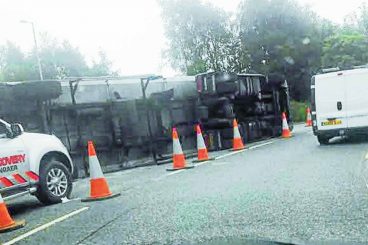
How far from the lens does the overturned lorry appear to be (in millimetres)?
12227

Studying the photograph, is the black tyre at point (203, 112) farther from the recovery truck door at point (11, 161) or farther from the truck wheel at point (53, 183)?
the recovery truck door at point (11, 161)

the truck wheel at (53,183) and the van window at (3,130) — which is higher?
the van window at (3,130)

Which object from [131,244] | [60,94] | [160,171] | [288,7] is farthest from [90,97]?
[288,7]

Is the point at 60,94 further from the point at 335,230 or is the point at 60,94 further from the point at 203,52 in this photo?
the point at 203,52

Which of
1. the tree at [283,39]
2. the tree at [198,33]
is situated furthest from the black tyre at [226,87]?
the tree at [198,33]

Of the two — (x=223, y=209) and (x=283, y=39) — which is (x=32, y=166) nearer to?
(x=223, y=209)

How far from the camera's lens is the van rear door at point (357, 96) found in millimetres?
14742

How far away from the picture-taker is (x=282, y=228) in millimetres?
5582

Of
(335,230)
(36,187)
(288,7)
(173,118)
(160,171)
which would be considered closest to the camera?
(335,230)

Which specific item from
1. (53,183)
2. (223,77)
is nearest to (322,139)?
(223,77)

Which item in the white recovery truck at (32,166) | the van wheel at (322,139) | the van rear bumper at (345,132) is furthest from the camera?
the van wheel at (322,139)

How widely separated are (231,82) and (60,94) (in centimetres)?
614

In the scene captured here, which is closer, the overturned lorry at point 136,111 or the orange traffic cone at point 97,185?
the orange traffic cone at point 97,185

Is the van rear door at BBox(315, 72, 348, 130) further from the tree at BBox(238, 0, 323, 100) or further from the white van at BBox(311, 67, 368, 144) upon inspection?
the tree at BBox(238, 0, 323, 100)
